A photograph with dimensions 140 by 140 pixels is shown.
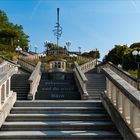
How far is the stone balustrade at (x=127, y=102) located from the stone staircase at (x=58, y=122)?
1.58 feet

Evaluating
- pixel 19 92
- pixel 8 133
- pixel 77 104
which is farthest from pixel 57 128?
pixel 19 92

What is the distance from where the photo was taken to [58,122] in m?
10.2

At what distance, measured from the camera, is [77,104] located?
1172cm

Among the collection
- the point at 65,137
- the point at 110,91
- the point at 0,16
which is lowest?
the point at 65,137

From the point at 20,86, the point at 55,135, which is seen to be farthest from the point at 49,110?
the point at 20,86

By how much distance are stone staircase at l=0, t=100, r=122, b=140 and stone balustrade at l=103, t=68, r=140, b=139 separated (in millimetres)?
481

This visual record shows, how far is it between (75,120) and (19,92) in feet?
42.1

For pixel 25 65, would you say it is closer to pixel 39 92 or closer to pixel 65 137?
pixel 39 92

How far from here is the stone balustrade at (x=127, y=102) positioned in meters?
8.11

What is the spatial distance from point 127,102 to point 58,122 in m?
1.87

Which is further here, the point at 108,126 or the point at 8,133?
the point at 108,126

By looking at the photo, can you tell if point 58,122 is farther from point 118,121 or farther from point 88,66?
point 88,66

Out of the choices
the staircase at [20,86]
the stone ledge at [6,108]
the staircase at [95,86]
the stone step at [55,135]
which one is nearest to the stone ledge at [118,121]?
the stone step at [55,135]

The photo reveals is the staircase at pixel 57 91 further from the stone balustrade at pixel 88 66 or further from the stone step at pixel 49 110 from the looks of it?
the stone balustrade at pixel 88 66
